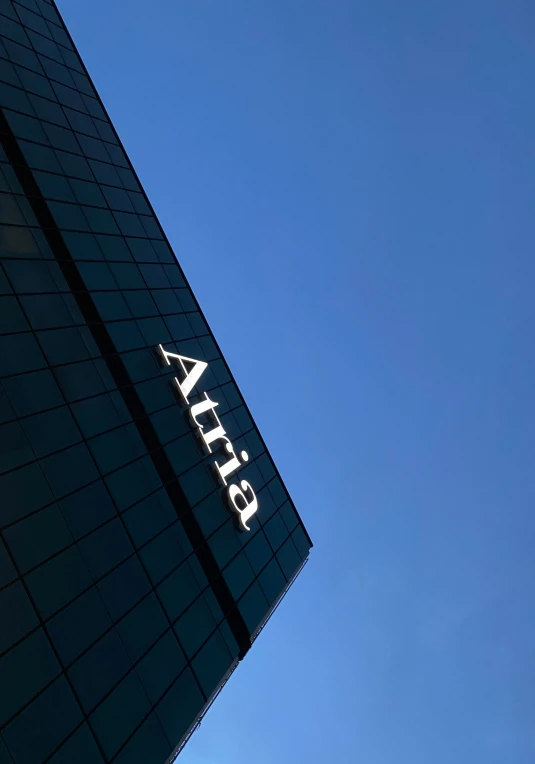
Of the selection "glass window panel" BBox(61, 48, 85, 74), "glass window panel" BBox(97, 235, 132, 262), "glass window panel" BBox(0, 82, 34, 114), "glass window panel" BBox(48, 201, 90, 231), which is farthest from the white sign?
"glass window panel" BBox(61, 48, 85, 74)

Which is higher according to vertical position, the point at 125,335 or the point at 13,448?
the point at 125,335

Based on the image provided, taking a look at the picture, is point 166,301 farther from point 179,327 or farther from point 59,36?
point 59,36

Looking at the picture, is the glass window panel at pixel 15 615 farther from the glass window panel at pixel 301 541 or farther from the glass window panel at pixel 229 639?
the glass window panel at pixel 301 541

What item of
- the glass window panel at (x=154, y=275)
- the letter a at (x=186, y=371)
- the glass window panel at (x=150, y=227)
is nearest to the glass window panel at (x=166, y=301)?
the glass window panel at (x=154, y=275)

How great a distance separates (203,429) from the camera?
30.1 metres

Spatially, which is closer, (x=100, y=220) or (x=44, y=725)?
(x=44, y=725)

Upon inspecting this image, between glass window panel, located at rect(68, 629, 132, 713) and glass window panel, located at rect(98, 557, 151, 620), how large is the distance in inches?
33.8

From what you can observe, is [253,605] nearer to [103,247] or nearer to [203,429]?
[203,429]

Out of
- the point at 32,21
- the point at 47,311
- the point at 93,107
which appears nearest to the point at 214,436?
the point at 47,311

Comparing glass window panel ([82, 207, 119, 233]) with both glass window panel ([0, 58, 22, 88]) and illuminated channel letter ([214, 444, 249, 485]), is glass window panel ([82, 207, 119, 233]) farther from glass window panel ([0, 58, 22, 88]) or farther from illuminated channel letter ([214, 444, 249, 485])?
illuminated channel letter ([214, 444, 249, 485])

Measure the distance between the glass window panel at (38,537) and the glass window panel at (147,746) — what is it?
242 inches

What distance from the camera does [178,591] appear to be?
22.7 m

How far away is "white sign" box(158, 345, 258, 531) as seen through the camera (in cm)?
2923

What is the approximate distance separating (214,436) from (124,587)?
38.9ft
